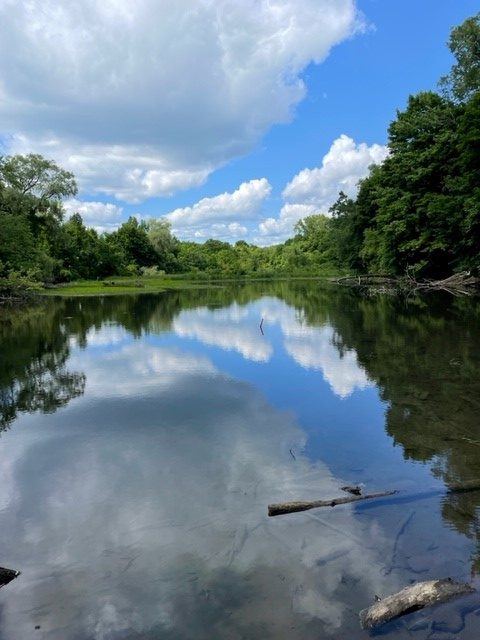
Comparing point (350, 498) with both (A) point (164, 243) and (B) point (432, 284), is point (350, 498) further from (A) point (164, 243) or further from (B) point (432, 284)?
(A) point (164, 243)

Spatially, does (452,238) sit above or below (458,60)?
below

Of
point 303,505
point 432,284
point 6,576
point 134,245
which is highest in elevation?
point 134,245

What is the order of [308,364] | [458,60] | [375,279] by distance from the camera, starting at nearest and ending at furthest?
[308,364], [458,60], [375,279]

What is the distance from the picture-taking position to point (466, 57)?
44125 mm

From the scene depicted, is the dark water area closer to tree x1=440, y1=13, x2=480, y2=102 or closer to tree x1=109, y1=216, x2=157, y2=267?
tree x1=440, y1=13, x2=480, y2=102

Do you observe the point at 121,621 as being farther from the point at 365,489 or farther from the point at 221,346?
the point at 221,346

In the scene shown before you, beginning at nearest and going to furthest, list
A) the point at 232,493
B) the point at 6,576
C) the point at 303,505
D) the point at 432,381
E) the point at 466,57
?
the point at 6,576
the point at 303,505
the point at 232,493
the point at 432,381
the point at 466,57

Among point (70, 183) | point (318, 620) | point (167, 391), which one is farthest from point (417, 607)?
point (70, 183)

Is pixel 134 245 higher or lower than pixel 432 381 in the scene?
higher

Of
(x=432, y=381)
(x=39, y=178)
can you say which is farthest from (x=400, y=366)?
(x=39, y=178)

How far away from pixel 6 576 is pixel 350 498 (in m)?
4.42

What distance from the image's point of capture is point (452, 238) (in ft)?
142

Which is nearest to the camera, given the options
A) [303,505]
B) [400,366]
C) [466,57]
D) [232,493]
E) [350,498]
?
[303,505]

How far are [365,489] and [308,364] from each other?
30.4 feet
